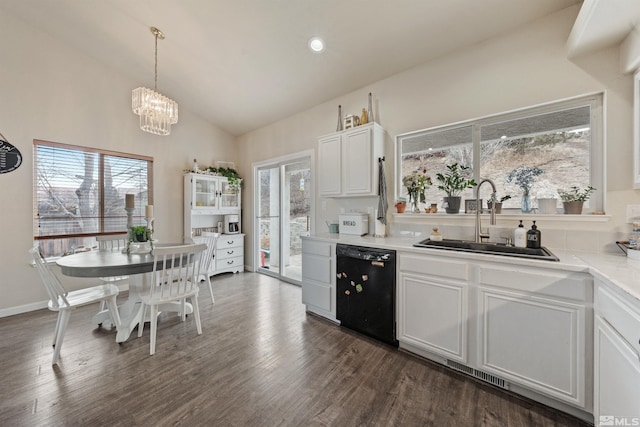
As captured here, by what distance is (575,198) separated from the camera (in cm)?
198

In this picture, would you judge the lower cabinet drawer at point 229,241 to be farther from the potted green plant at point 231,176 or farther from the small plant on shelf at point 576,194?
the small plant on shelf at point 576,194

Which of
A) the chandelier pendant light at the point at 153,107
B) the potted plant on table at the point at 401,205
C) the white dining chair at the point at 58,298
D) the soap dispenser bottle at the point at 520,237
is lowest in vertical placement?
the white dining chair at the point at 58,298

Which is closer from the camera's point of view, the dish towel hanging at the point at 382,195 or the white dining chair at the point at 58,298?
the white dining chair at the point at 58,298

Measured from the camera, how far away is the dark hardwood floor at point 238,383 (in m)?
1.51

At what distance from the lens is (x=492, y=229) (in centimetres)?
227

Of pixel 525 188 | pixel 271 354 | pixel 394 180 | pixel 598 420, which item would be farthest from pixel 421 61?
pixel 271 354

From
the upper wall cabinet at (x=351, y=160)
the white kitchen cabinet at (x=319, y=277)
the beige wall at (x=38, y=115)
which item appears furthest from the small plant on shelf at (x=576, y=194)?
the beige wall at (x=38, y=115)

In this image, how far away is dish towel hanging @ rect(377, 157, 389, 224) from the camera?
111 inches

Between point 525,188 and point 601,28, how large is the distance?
3.79 ft

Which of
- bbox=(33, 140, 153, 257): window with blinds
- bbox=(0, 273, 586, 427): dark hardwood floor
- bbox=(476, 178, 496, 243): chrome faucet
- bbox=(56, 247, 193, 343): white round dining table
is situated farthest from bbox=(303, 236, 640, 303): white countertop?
bbox=(33, 140, 153, 257): window with blinds

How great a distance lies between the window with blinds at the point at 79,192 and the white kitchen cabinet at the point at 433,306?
4202mm

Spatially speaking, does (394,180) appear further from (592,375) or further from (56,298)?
(56,298)

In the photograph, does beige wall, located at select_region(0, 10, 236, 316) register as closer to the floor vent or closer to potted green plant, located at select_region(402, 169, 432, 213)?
potted green plant, located at select_region(402, 169, 432, 213)

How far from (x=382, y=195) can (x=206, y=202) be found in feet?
10.6
